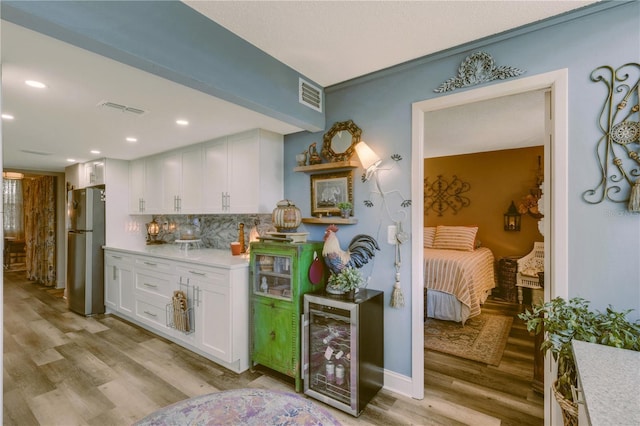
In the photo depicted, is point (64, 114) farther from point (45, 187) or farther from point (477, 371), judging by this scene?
point (45, 187)

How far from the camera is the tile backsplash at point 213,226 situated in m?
3.55

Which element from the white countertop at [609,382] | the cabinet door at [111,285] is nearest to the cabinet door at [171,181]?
the cabinet door at [111,285]

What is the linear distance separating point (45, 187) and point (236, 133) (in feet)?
18.0

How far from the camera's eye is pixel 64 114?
2475mm

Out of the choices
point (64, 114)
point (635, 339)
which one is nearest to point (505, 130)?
point (635, 339)

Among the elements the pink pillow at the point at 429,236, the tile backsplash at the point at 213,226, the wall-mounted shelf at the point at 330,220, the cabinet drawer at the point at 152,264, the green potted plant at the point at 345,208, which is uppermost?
the green potted plant at the point at 345,208

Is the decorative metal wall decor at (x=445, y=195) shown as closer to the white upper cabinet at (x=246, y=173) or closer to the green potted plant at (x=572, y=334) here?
the white upper cabinet at (x=246, y=173)

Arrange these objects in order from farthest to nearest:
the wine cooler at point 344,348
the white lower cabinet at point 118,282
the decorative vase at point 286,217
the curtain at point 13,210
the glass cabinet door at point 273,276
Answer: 1. the curtain at point 13,210
2. the white lower cabinet at point 118,282
3. the decorative vase at point 286,217
4. the glass cabinet door at point 273,276
5. the wine cooler at point 344,348

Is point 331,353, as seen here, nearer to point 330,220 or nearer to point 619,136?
point 330,220

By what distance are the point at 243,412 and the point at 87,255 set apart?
4.40 m

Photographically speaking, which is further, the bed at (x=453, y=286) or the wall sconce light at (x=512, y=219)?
the wall sconce light at (x=512, y=219)

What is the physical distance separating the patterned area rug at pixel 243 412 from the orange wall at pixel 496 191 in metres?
5.39

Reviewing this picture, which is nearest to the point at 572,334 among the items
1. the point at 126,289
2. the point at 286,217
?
the point at 286,217

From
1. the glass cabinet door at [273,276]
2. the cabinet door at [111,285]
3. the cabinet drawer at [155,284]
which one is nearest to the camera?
the glass cabinet door at [273,276]
